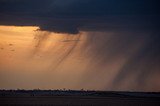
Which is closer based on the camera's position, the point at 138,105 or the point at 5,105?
the point at 5,105

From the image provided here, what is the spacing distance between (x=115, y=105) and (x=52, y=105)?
7646 mm

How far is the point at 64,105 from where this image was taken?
73.2 meters

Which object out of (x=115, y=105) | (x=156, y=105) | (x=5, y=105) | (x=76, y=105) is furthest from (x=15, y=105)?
(x=156, y=105)

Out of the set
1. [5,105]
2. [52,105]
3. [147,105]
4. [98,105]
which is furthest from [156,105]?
[5,105]

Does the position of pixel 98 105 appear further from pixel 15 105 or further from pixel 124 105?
pixel 15 105

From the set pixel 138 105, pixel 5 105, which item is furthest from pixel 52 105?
pixel 138 105

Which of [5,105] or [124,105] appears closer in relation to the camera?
[5,105]

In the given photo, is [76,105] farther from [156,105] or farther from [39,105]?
[156,105]

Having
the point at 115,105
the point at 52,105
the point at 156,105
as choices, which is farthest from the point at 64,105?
the point at 156,105

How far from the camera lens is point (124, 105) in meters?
75.9

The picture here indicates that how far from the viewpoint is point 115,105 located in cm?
7500

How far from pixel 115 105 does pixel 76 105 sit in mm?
4872

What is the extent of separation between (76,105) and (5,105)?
852 centimetres

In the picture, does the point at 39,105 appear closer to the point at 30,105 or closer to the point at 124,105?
the point at 30,105
